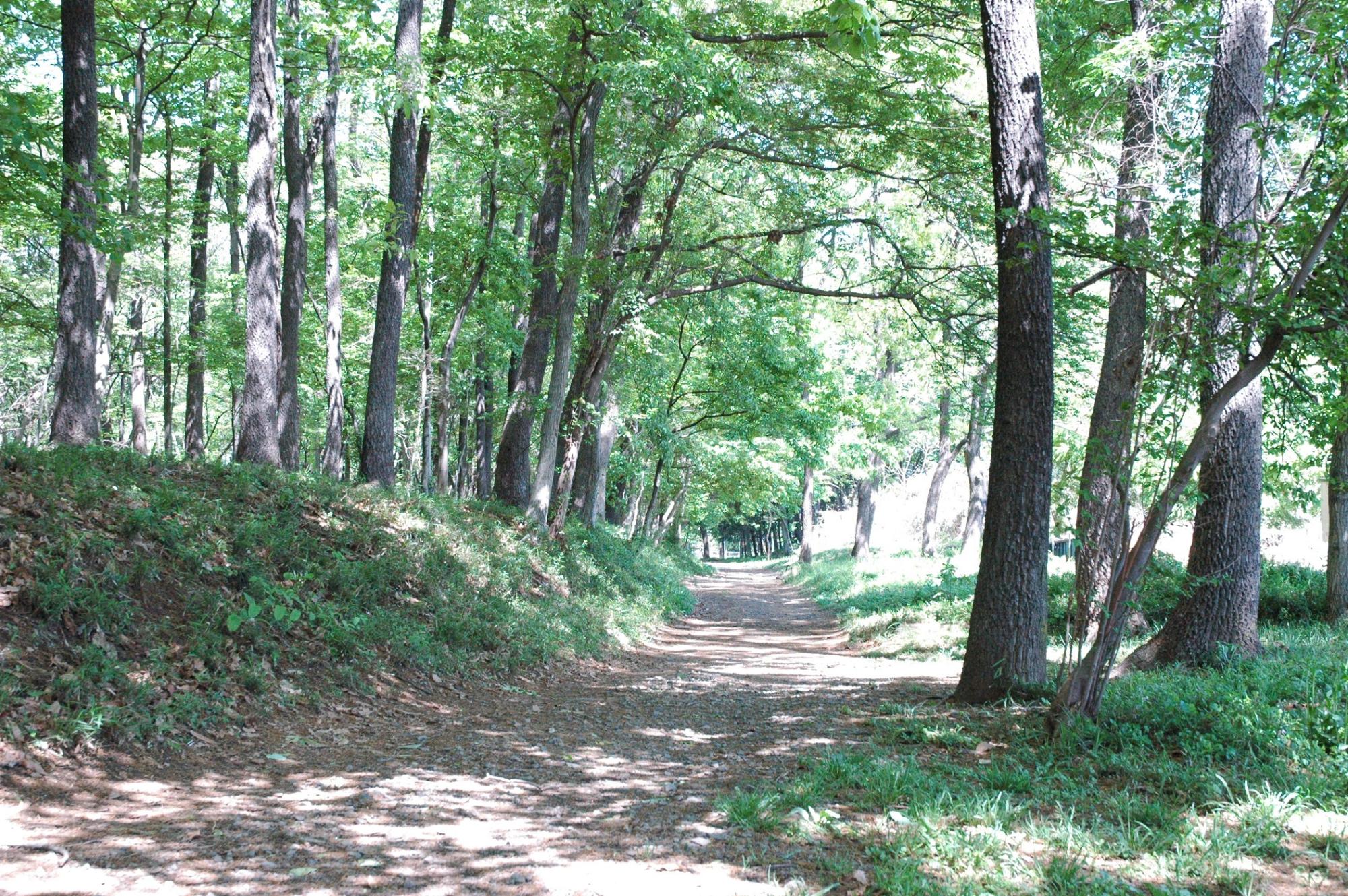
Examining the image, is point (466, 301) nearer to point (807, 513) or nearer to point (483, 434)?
point (483, 434)

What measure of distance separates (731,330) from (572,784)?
52.5ft

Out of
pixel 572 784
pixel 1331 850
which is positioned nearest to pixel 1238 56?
pixel 1331 850

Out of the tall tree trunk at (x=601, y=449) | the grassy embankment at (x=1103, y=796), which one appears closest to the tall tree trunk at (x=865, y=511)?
the tall tree trunk at (x=601, y=449)

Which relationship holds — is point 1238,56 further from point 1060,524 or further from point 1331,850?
point 1331,850

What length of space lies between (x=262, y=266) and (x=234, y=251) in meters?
14.1

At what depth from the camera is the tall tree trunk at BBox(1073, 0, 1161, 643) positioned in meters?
5.69

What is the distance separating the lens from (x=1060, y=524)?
22.2 feet

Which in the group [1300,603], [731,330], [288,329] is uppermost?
[731,330]

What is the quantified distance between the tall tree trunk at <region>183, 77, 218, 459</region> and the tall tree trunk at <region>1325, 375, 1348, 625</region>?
60.0 ft

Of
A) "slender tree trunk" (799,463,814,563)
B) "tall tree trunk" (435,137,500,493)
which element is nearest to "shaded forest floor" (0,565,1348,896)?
"tall tree trunk" (435,137,500,493)

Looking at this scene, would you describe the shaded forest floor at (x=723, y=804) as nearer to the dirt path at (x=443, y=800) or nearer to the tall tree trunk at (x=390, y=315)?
the dirt path at (x=443, y=800)

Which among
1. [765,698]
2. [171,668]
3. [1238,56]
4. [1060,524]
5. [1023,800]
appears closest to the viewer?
[1023,800]

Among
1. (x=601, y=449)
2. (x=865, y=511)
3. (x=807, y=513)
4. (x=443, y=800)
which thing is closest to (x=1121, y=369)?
(x=443, y=800)

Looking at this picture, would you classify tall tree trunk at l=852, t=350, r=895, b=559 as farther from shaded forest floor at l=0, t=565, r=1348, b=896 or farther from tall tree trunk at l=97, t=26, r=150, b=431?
shaded forest floor at l=0, t=565, r=1348, b=896
